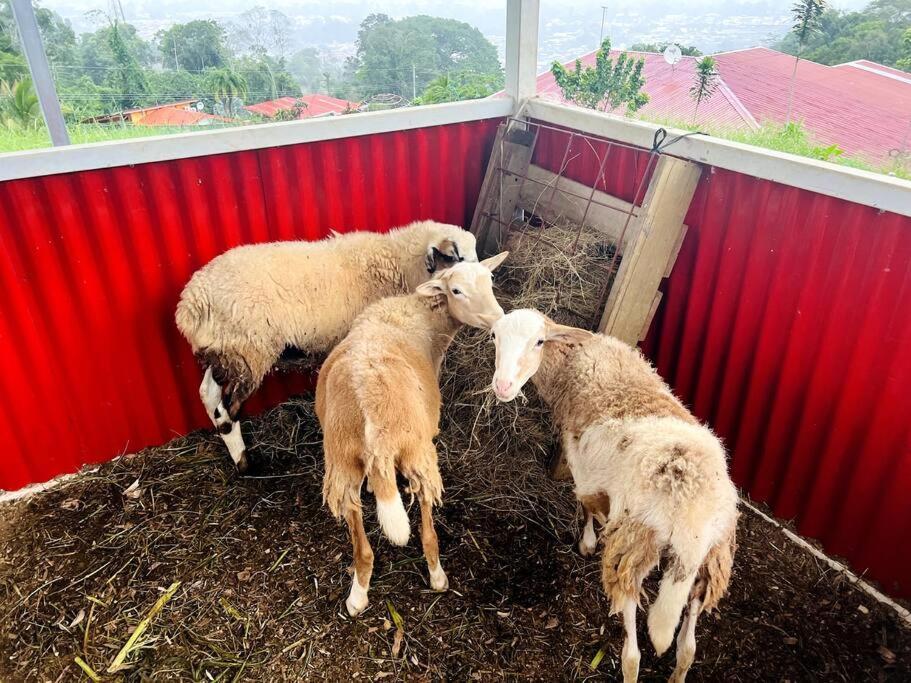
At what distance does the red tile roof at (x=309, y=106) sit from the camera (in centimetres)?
421

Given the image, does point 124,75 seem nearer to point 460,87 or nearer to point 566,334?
point 460,87

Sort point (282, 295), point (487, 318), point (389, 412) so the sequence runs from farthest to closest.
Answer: point (282, 295) < point (487, 318) < point (389, 412)

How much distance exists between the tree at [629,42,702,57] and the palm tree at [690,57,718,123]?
0.08 m

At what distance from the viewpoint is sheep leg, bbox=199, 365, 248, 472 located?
13.2 ft

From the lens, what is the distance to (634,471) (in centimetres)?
244

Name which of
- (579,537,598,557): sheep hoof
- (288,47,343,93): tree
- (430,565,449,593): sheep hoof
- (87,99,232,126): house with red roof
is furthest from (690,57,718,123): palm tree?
(430,565,449,593): sheep hoof

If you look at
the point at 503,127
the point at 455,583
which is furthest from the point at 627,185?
the point at 455,583

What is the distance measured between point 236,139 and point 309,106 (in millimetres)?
675

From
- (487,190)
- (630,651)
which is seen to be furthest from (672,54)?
(630,651)

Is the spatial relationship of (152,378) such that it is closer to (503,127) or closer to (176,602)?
(176,602)

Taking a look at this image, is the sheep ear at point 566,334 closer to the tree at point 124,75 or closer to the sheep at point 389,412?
the sheep at point 389,412

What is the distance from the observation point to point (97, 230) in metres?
3.74

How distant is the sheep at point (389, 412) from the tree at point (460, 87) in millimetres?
1869

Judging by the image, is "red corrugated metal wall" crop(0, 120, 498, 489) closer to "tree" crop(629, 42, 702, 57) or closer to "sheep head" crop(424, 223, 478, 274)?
"sheep head" crop(424, 223, 478, 274)
